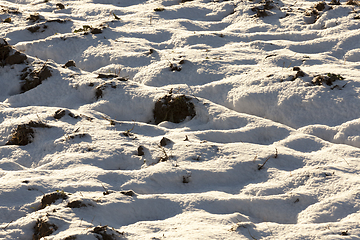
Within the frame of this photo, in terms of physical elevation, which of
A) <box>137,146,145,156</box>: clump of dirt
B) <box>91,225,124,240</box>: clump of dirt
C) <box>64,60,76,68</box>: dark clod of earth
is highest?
<box>64,60,76,68</box>: dark clod of earth

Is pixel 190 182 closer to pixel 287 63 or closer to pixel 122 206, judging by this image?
pixel 122 206

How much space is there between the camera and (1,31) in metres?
5.91

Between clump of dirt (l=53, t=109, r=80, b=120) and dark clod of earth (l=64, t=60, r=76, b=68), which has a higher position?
dark clod of earth (l=64, t=60, r=76, b=68)

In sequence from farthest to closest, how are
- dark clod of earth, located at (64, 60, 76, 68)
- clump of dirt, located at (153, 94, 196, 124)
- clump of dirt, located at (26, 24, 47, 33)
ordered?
clump of dirt, located at (26, 24, 47, 33) < dark clod of earth, located at (64, 60, 76, 68) < clump of dirt, located at (153, 94, 196, 124)

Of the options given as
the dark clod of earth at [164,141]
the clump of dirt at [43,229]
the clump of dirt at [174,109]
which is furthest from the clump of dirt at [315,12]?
the clump of dirt at [43,229]

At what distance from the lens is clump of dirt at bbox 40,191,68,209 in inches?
97.4

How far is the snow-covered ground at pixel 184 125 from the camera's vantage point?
95.4 inches

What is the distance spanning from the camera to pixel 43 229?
2207 mm

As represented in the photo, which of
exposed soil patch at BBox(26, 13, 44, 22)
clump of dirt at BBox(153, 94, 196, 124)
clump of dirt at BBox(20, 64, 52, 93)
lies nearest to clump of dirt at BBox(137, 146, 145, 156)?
clump of dirt at BBox(153, 94, 196, 124)

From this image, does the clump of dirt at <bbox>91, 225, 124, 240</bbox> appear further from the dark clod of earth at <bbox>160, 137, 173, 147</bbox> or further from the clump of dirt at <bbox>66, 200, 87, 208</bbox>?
the dark clod of earth at <bbox>160, 137, 173, 147</bbox>

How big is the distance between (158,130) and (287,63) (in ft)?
7.27

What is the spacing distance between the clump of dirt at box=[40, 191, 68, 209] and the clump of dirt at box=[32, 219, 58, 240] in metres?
0.24

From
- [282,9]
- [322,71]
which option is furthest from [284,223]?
[282,9]

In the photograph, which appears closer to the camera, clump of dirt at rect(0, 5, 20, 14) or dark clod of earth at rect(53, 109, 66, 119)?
dark clod of earth at rect(53, 109, 66, 119)
